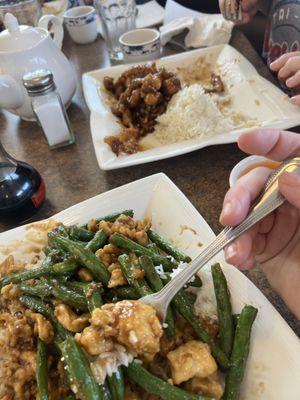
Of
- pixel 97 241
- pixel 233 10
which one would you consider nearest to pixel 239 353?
pixel 97 241

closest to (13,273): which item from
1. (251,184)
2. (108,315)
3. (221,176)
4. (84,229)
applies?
(84,229)

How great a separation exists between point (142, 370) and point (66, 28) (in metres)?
2.50

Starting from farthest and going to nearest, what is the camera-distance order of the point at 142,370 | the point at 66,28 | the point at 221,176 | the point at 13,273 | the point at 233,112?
the point at 66,28 → the point at 233,112 → the point at 221,176 → the point at 13,273 → the point at 142,370

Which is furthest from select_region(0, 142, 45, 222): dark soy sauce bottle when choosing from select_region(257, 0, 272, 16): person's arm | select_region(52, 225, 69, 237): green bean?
select_region(257, 0, 272, 16): person's arm

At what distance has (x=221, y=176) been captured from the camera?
141cm

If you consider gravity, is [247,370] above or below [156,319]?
below

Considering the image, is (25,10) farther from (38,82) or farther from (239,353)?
(239,353)

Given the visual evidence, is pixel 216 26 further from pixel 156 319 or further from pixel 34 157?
pixel 156 319

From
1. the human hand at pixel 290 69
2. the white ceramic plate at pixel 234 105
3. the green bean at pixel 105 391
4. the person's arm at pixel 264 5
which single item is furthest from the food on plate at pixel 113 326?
the person's arm at pixel 264 5

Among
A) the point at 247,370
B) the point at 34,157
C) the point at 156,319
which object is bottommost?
the point at 34,157

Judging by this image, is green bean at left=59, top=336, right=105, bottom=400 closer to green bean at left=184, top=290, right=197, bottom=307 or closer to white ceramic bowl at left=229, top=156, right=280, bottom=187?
green bean at left=184, top=290, right=197, bottom=307

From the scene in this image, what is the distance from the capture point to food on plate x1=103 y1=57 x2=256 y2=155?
1.48m

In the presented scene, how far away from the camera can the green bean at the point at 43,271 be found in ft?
3.02

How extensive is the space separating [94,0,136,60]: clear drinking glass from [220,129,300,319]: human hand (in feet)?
5.18
